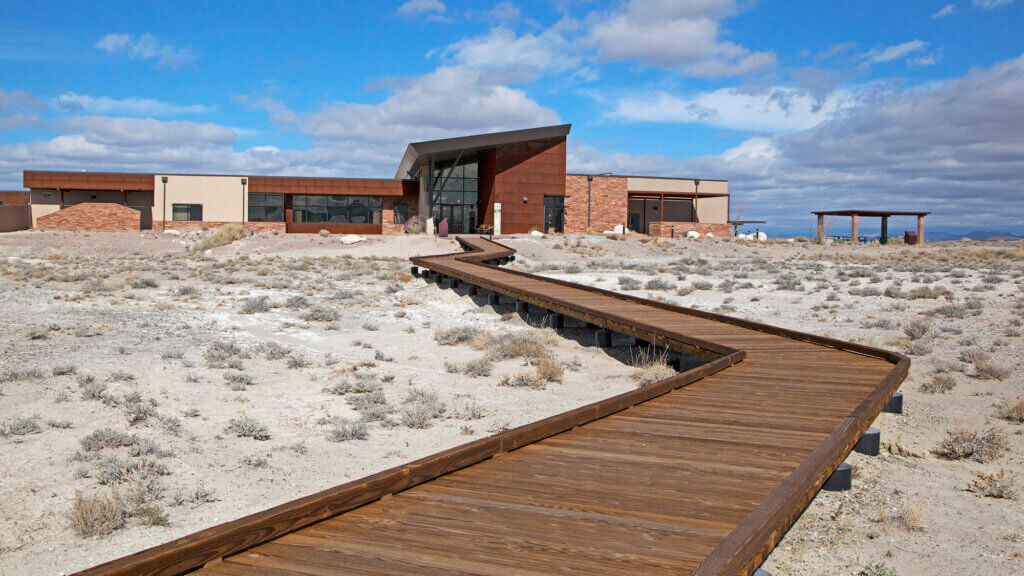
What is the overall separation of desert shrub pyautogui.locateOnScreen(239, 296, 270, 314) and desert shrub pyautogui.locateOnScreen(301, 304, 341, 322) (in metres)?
1.16

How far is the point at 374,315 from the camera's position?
1636 centimetres

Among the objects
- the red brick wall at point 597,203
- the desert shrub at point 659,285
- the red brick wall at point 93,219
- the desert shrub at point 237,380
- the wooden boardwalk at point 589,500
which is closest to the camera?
the wooden boardwalk at point 589,500

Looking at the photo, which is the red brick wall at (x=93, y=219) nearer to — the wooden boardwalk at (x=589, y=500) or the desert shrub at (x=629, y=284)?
the desert shrub at (x=629, y=284)

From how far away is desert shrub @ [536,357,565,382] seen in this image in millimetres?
10727

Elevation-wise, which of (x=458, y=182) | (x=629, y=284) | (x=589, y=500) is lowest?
(x=589, y=500)

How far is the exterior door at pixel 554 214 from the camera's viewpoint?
1758 inches

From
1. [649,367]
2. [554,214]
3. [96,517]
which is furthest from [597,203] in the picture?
[96,517]

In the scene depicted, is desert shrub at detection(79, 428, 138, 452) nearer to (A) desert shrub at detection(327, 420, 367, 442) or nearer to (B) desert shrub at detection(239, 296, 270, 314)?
(A) desert shrub at detection(327, 420, 367, 442)

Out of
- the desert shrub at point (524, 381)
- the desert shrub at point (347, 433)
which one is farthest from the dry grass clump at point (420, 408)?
the desert shrub at point (524, 381)

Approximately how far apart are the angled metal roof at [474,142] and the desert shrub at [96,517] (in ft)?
113

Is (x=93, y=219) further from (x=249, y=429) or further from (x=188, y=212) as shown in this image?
(x=249, y=429)

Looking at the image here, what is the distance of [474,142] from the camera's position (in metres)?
40.0

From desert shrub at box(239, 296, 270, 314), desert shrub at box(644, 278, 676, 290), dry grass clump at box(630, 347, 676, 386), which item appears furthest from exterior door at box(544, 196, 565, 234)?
dry grass clump at box(630, 347, 676, 386)

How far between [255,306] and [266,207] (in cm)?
3633
